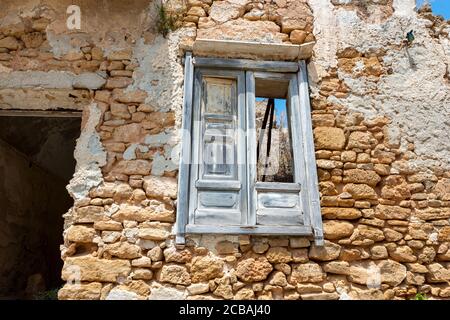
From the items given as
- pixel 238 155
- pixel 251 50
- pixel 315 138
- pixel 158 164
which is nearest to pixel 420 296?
pixel 315 138

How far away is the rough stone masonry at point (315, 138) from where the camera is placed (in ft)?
8.64

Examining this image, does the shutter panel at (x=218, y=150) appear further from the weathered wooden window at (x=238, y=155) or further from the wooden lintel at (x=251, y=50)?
the wooden lintel at (x=251, y=50)

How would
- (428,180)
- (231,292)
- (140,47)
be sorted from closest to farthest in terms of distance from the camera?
(231,292) → (428,180) → (140,47)

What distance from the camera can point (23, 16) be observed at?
3254mm

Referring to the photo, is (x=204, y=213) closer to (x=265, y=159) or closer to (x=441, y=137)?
(x=265, y=159)

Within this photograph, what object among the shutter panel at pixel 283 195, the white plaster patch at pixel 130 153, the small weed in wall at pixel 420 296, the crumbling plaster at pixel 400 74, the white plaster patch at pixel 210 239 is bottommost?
the small weed in wall at pixel 420 296

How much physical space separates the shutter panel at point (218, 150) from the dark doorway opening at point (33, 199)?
1.70m

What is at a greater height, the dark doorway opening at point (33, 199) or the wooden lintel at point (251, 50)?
the wooden lintel at point (251, 50)

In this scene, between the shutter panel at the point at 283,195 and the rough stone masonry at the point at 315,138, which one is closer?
the rough stone masonry at the point at 315,138

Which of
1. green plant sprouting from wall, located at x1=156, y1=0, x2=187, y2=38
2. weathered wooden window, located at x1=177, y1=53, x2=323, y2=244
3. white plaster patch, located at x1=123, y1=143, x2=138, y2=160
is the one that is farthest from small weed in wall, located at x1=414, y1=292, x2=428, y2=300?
green plant sprouting from wall, located at x1=156, y1=0, x2=187, y2=38

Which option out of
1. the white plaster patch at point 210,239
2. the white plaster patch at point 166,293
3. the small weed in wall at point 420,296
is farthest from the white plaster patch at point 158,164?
the small weed in wall at point 420,296

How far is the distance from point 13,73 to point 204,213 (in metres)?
2.11
